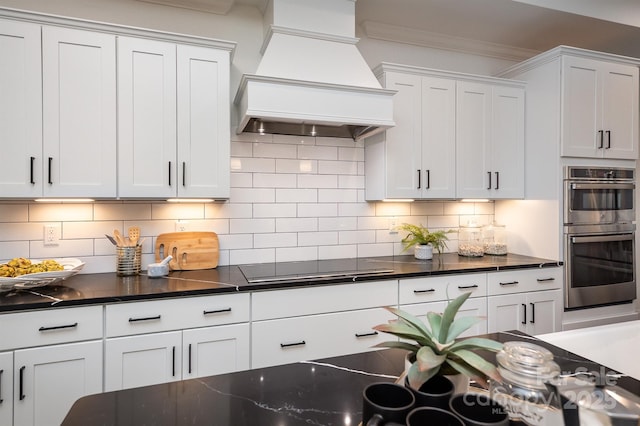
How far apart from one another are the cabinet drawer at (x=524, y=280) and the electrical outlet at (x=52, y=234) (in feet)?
9.44

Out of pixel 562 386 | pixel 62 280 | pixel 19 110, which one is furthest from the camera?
pixel 62 280

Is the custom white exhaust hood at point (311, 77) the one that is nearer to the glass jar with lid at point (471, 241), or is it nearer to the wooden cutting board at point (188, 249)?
the wooden cutting board at point (188, 249)

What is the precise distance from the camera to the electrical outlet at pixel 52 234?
2.23m

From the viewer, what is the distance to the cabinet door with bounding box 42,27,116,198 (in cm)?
195

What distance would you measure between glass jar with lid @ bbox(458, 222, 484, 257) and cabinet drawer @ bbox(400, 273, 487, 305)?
0.47m

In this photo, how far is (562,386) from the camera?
29.5 inches

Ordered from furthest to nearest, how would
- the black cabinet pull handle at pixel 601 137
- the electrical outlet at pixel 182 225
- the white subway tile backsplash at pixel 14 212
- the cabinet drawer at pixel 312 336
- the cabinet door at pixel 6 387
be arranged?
the black cabinet pull handle at pixel 601 137
the electrical outlet at pixel 182 225
the white subway tile backsplash at pixel 14 212
the cabinet drawer at pixel 312 336
the cabinet door at pixel 6 387

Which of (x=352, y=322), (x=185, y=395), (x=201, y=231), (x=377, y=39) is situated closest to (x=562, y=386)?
(x=185, y=395)

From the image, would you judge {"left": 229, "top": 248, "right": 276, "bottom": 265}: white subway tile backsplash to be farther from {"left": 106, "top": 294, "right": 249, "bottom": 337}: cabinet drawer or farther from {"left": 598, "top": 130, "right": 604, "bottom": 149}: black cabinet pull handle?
{"left": 598, "top": 130, "right": 604, "bottom": 149}: black cabinet pull handle

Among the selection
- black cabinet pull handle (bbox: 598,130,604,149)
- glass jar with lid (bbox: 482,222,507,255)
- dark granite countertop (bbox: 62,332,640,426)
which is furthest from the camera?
glass jar with lid (bbox: 482,222,507,255)

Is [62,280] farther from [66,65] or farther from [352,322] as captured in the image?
[352,322]

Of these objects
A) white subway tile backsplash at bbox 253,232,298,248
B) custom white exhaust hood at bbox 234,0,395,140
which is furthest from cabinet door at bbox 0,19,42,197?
white subway tile backsplash at bbox 253,232,298,248

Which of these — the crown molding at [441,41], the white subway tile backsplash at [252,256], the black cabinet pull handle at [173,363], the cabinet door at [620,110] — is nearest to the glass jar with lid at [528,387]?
the black cabinet pull handle at [173,363]

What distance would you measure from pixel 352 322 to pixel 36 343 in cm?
161
